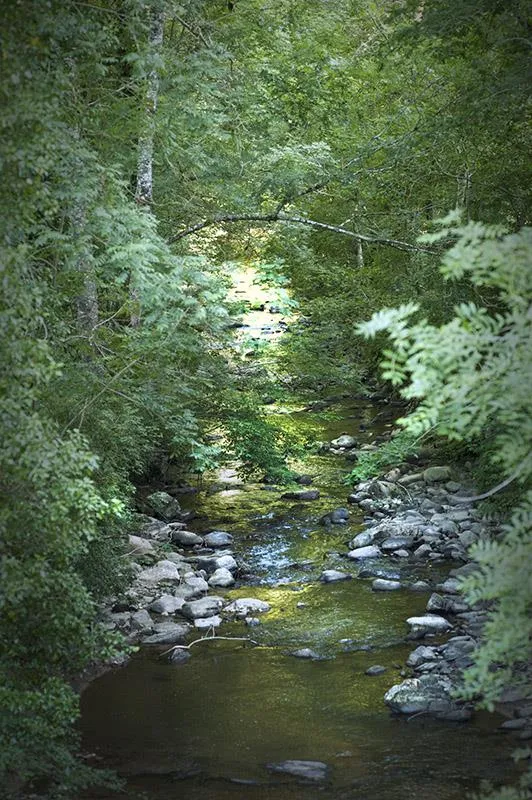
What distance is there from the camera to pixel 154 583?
33.2 feet

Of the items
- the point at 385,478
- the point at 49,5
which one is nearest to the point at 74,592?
the point at 49,5

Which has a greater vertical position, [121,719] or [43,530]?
[43,530]

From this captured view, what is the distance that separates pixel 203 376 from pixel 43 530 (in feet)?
22.0

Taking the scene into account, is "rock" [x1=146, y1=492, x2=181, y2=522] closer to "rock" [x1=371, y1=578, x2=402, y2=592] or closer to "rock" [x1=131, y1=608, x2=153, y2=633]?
"rock" [x1=131, y1=608, x2=153, y2=633]

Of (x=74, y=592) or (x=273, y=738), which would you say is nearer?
(x=74, y=592)

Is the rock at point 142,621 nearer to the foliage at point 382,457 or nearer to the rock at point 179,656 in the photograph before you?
the rock at point 179,656

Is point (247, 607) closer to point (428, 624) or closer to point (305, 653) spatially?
point (305, 653)

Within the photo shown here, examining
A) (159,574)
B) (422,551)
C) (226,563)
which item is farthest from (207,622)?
(422,551)

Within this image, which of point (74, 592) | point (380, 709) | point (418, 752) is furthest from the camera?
Result: point (380, 709)

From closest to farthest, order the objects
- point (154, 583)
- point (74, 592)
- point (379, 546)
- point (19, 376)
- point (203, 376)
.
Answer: point (19, 376) → point (74, 592) → point (154, 583) → point (379, 546) → point (203, 376)

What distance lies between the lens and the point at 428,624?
8.70 m

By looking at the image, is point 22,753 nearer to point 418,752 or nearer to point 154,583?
point 418,752

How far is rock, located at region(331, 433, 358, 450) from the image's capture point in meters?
15.7

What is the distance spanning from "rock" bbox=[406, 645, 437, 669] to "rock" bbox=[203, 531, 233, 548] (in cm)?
391
